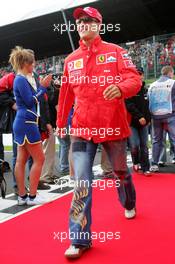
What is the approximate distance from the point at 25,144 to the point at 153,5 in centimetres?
1143

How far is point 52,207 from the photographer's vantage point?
190 inches

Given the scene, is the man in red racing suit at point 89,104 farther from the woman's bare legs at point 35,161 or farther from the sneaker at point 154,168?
the sneaker at point 154,168

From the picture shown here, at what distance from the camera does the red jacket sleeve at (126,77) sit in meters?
3.12

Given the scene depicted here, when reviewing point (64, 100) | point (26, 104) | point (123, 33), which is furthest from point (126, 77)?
point (123, 33)

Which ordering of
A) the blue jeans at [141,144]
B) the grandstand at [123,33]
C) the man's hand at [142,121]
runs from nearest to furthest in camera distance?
the man's hand at [142,121]
the blue jeans at [141,144]
the grandstand at [123,33]

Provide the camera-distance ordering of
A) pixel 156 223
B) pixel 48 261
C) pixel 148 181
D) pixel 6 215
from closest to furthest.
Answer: pixel 48 261 → pixel 156 223 → pixel 6 215 → pixel 148 181

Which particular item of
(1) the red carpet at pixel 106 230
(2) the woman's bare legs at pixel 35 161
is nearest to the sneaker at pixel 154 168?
(1) the red carpet at pixel 106 230

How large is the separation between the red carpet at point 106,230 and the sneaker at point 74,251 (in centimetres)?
5

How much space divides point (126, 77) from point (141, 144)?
11.5 ft

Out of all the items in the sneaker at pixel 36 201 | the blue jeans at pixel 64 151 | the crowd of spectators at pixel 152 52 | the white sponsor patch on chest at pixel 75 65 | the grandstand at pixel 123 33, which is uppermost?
the grandstand at pixel 123 33

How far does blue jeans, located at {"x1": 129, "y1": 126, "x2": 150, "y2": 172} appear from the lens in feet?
21.8

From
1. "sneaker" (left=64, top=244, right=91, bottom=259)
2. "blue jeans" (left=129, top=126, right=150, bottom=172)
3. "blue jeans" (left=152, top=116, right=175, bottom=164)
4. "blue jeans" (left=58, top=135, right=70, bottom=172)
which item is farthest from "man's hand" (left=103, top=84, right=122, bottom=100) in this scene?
"blue jeans" (left=152, top=116, right=175, bottom=164)

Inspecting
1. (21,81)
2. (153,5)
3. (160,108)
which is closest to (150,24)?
(153,5)

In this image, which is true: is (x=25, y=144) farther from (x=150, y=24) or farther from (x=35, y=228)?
(x=150, y=24)
